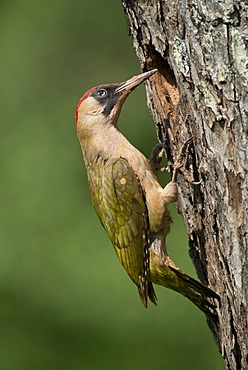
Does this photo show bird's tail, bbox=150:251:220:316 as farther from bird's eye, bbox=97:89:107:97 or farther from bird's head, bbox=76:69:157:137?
bird's eye, bbox=97:89:107:97

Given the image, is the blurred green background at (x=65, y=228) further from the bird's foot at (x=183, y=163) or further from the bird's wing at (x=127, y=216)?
the bird's foot at (x=183, y=163)

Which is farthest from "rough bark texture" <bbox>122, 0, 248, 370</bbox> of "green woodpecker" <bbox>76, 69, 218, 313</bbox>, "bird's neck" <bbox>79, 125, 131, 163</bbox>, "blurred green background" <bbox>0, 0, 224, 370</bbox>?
"blurred green background" <bbox>0, 0, 224, 370</bbox>

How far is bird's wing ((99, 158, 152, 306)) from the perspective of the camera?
491cm

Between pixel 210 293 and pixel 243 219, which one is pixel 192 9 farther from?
pixel 210 293

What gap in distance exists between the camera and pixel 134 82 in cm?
489

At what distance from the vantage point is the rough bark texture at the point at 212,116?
12.2 ft

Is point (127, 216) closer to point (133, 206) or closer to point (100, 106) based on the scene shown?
point (133, 206)

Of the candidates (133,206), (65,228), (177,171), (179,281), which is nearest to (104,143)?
(133,206)

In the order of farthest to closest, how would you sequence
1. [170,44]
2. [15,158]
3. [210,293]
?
1. [15,158]
2. [210,293]
3. [170,44]

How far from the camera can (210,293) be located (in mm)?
4430

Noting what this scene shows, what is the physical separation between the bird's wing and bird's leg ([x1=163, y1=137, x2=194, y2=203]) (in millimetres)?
186

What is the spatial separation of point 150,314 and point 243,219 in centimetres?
380

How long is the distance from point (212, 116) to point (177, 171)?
84cm

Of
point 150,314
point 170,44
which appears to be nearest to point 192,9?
point 170,44
